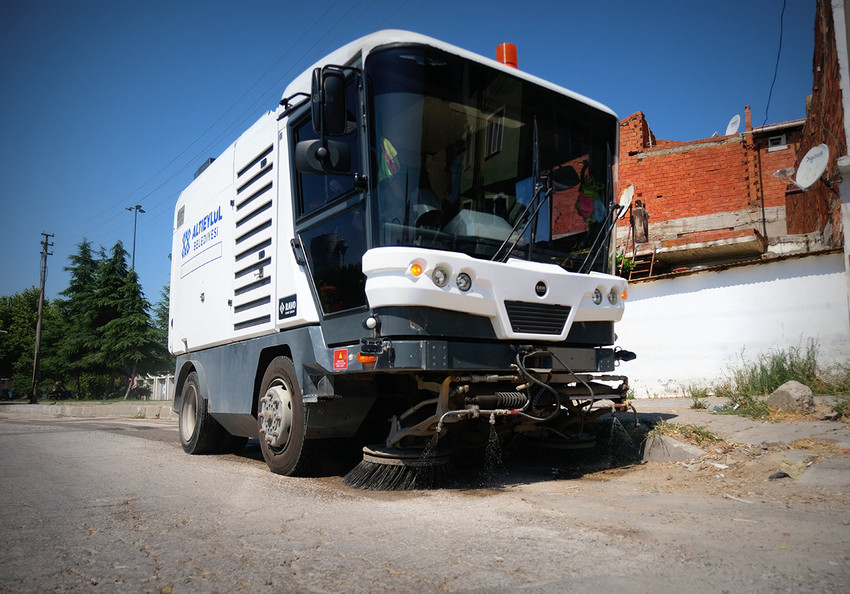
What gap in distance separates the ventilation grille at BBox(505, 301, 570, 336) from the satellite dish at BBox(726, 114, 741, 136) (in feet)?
58.7

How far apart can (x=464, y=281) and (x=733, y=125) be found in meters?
19.0

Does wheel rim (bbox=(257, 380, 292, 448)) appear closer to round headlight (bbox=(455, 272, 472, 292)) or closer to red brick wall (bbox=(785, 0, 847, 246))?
round headlight (bbox=(455, 272, 472, 292))

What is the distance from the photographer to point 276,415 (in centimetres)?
509

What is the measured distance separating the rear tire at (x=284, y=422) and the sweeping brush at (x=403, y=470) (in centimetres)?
63

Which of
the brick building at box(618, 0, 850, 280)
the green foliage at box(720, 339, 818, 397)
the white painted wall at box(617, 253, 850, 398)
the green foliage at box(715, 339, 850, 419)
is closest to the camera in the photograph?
the green foliage at box(715, 339, 850, 419)

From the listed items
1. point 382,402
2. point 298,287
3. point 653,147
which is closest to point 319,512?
point 382,402

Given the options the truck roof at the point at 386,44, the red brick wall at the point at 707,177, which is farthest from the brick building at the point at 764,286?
the truck roof at the point at 386,44

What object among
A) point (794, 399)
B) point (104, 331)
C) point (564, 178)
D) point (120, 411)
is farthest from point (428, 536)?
point (104, 331)

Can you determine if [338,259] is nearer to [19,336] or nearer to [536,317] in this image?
[536,317]

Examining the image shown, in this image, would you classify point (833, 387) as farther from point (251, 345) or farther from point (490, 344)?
point (251, 345)

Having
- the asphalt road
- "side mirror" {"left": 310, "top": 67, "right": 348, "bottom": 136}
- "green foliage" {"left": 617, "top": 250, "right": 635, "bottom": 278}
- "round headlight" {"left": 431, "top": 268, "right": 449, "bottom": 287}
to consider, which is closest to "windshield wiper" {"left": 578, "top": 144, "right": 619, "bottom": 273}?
"round headlight" {"left": 431, "top": 268, "right": 449, "bottom": 287}

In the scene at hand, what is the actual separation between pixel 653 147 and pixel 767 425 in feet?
50.2

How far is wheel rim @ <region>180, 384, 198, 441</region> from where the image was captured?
7219 millimetres

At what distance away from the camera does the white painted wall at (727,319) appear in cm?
913
